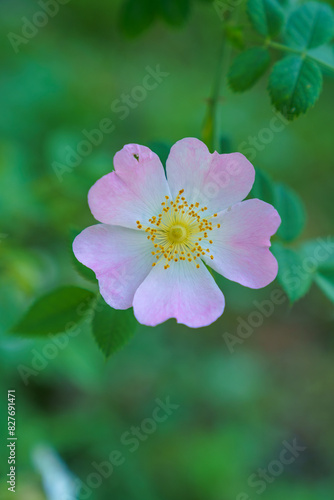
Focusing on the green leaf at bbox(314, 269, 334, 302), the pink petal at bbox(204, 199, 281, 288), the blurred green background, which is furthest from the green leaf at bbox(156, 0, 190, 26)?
the green leaf at bbox(314, 269, 334, 302)

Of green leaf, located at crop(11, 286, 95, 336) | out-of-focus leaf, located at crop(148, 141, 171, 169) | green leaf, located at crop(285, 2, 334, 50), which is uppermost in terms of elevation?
green leaf, located at crop(285, 2, 334, 50)

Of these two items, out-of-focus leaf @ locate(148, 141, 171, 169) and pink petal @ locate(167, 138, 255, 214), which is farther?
out-of-focus leaf @ locate(148, 141, 171, 169)

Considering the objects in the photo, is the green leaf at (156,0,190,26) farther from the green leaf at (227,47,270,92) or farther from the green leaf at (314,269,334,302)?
the green leaf at (314,269,334,302)

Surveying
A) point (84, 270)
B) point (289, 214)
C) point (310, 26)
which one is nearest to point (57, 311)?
point (84, 270)

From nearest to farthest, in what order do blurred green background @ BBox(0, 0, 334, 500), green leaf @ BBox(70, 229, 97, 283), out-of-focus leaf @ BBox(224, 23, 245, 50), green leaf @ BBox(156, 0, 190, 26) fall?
green leaf @ BBox(70, 229, 97, 283) → out-of-focus leaf @ BBox(224, 23, 245, 50) → green leaf @ BBox(156, 0, 190, 26) → blurred green background @ BBox(0, 0, 334, 500)

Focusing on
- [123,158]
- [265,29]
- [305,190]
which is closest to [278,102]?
[265,29]

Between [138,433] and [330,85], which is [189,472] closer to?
[138,433]

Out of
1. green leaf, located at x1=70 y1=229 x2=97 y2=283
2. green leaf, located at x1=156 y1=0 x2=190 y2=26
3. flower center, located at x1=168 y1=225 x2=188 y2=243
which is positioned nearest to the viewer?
green leaf, located at x1=70 y1=229 x2=97 y2=283

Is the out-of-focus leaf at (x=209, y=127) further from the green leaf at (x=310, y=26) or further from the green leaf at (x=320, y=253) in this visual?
the green leaf at (x=320, y=253)
